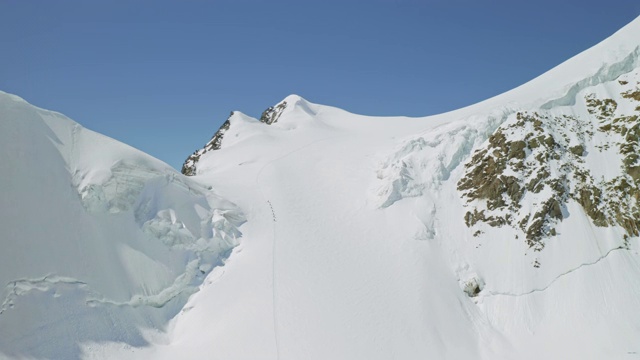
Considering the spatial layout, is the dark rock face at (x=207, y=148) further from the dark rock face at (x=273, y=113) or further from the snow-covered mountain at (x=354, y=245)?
the snow-covered mountain at (x=354, y=245)

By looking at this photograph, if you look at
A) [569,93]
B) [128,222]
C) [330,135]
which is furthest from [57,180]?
[569,93]

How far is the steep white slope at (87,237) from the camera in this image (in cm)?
1522

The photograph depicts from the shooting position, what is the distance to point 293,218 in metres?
25.4

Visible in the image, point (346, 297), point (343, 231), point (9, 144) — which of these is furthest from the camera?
point (343, 231)

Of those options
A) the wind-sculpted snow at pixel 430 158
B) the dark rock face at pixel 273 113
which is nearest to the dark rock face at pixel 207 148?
the dark rock face at pixel 273 113

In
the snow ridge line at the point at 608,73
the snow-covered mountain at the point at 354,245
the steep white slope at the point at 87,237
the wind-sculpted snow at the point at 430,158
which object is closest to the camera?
the steep white slope at the point at 87,237

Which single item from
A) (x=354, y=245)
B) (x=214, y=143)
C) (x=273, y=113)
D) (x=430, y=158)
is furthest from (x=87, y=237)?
(x=273, y=113)

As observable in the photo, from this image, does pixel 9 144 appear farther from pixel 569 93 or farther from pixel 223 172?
pixel 569 93

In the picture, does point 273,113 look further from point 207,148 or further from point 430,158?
point 430,158

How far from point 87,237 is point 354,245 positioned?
→ 1386cm

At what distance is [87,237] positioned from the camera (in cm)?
1811

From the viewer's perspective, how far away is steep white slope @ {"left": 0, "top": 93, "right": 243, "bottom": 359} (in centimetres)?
1522

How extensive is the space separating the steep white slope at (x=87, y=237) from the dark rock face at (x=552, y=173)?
53.3 feet

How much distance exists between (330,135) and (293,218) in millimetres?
16644
